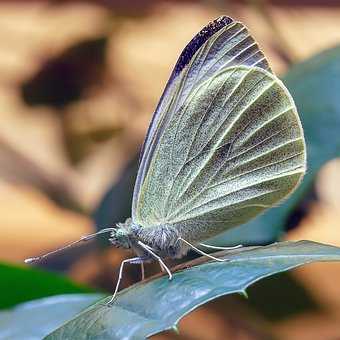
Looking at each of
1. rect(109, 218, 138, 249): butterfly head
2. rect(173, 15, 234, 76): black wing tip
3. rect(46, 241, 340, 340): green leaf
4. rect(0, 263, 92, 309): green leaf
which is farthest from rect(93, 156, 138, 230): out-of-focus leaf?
rect(46, 241, 340, 340): green leaf

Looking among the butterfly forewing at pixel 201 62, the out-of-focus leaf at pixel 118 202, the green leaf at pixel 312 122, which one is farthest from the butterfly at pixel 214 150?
the out-of-focus leaf at pixel 118 202

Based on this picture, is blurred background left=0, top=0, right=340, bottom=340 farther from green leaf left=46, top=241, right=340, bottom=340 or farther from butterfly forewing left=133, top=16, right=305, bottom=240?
green leaf left=46, top=241, right=340, bottom=340

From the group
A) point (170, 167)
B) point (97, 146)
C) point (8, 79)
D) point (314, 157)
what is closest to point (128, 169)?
point (97, 146)

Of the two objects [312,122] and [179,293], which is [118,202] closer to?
[312,122]

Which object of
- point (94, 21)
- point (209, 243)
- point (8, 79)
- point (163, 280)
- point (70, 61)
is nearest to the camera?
point (163, 280)

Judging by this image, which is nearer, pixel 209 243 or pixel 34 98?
pixel 209 243

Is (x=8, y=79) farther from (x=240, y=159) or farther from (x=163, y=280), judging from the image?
(x=163, y=280)
